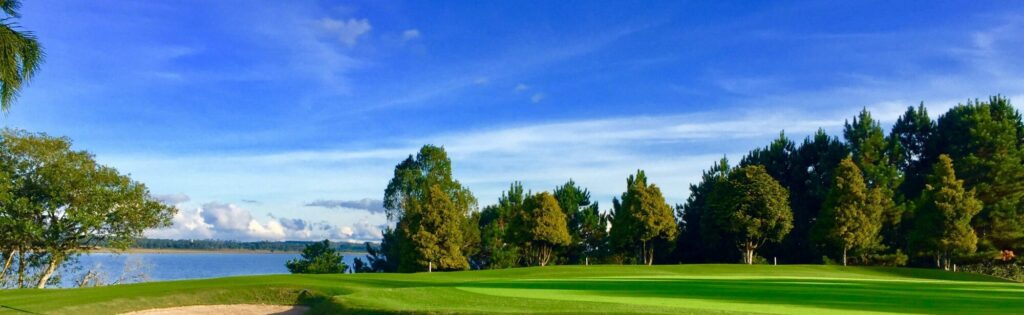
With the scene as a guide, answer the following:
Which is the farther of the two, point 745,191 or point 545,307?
point 745,191

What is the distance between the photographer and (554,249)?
5319cm

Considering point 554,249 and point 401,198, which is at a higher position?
point 401,198

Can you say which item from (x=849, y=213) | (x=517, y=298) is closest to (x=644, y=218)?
(x=849, y=213)

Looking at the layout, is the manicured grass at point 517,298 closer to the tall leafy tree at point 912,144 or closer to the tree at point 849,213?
the tree at point 849,213

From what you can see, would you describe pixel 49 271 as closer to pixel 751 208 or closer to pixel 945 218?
pixel 751 208

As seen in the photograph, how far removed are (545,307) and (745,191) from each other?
34.6 meters

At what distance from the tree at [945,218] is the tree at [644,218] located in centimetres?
1520

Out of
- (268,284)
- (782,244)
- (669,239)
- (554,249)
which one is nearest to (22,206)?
(268,284)

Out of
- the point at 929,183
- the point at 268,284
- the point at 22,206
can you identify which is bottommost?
the point at 268,284

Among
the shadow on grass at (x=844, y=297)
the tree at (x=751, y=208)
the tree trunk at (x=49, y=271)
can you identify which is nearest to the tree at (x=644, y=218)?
the tree at (x=751, y=208)

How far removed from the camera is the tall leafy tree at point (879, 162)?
47.1 m

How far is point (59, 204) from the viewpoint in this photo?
35.9 m

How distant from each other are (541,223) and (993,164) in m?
29.1

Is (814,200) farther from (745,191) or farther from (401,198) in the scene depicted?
(401,198)
